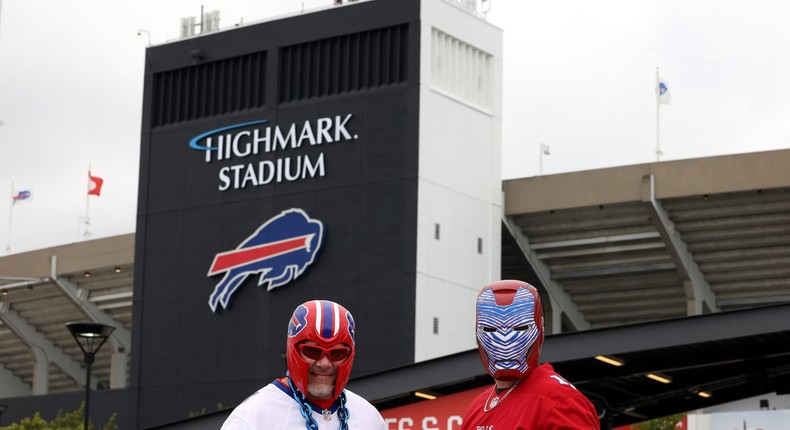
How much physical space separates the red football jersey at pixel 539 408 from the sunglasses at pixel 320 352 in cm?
88

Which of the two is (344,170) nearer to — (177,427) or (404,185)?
(404,185)

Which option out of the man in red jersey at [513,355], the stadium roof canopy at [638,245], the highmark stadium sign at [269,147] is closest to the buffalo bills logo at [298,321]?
the man in red jersey at [513,355]

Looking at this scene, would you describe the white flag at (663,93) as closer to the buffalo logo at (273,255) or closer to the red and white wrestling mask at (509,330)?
the buffalo logo at (273,255)

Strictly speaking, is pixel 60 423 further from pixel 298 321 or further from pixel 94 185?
pixel 298 321

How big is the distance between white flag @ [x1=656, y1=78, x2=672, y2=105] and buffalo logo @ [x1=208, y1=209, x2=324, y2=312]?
12.4m

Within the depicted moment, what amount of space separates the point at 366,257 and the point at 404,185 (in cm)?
229

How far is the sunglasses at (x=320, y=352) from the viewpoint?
6734mm

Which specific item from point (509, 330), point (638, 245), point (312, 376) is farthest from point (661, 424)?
point (312, 376)

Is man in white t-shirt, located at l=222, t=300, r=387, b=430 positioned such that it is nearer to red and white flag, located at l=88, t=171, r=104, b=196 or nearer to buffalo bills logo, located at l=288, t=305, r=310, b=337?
buffalo bills logo, located at l=288, t=305, r=310, b=337

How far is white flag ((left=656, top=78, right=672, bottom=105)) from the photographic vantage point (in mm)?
51031

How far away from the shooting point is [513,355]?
718 centimetres

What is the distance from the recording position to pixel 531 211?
159 feet

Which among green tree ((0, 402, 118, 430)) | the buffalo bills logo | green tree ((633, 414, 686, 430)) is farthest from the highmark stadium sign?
the buffalo bills logo

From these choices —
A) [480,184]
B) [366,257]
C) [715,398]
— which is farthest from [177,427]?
[480,184]
